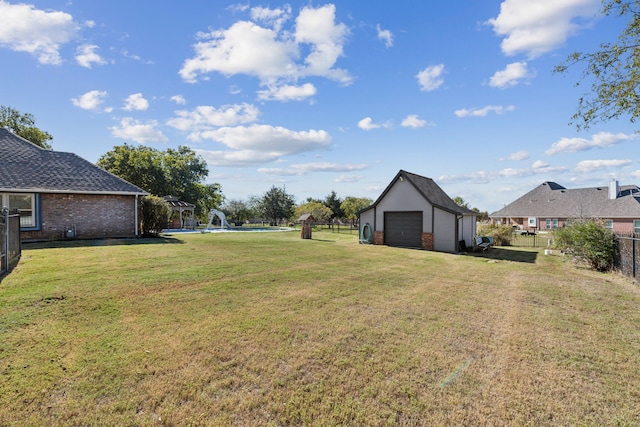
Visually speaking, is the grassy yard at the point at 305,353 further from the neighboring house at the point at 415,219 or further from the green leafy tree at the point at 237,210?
the green leafy tree at the point at 237,210

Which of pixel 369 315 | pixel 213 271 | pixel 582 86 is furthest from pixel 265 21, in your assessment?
pixel 369 315

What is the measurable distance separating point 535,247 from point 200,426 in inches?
912

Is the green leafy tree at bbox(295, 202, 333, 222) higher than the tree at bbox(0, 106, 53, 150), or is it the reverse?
the tree at bbox(0, 106, 53, 150)

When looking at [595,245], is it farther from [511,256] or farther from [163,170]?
[163,170]

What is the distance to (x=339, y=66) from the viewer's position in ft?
52.7

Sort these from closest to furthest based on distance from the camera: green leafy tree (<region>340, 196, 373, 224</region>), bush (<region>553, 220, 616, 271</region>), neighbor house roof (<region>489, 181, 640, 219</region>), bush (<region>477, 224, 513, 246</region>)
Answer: bush (<region>553, 220, 616, 271</region>) < bush (<region>477, 224, 513, 246</region>) < neighbor house roof (<region>489, 181, 640, 219</region>) < green leafy tree (<region>340, 196, 373, 224</region>)

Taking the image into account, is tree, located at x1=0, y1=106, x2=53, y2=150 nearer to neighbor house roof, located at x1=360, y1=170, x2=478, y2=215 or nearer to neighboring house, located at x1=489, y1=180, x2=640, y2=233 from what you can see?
neighbor house roof, located at x1=360, y1=170, x2=478, y2=215

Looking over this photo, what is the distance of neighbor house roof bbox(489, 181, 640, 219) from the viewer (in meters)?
33.7

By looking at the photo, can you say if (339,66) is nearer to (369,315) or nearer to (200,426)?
(369,315)

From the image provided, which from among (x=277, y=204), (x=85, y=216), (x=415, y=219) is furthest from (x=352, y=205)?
(x=85, y=216)

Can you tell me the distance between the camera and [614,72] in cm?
776

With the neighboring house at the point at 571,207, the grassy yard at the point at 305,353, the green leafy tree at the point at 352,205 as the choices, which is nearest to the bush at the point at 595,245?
the grassy yard at the point at 305,353

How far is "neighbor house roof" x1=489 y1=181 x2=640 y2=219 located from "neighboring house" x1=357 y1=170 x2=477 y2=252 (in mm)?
20167

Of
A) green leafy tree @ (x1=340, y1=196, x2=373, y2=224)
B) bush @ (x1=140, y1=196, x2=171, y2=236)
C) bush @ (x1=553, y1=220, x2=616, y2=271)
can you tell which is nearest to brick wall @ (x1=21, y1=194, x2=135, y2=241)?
bush @ (x1=140, y1=196, x2=171, y2=236)
